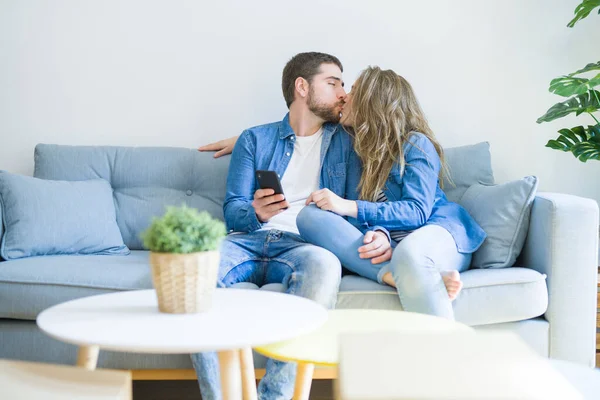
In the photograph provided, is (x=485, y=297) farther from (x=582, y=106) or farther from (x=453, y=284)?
(x=582, y=106)

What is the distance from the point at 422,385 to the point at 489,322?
1.32 metres

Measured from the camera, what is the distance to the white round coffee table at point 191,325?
1.08 metres

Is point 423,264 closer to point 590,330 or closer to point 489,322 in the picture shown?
point 489,322

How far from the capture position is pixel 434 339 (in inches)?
38.1

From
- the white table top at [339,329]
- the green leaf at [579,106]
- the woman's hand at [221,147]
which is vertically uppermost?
the green leaf at [579,106]

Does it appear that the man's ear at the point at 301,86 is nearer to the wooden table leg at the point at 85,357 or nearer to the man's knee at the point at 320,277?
the man's knee at the point at 320,277

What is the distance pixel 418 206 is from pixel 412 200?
0.09ft

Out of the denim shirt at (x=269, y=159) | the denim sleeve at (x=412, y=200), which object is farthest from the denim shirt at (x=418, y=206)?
Answer: the denim shirt at (x=269, y=159)

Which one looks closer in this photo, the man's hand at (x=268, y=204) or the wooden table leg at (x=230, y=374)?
the wooden table leg at (x=230, y=374)

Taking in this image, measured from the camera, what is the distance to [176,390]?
2.40 meters

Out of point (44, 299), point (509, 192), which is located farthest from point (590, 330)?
point (44, 299)

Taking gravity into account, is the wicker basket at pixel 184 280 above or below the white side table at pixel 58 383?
above

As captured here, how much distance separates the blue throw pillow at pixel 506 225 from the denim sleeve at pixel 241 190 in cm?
75

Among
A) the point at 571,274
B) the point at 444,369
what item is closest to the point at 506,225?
the point at 571,274
